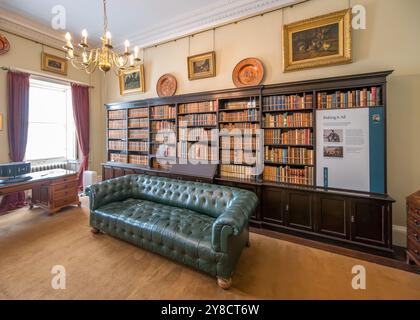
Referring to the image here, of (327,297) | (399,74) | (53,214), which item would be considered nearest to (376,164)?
(399,74)

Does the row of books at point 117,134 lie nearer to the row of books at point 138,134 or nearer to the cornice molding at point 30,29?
the row of books at point 138,134

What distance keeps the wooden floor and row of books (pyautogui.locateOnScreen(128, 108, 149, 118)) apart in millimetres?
2795

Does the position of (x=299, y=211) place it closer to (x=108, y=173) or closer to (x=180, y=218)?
(x=180, y=218)

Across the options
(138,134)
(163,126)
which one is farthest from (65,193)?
(163,126)

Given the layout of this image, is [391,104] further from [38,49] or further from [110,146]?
[38,49]

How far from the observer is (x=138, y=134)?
4.80 meters

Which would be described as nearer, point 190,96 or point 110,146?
point 190,96

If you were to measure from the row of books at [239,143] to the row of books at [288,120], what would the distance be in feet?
1.10

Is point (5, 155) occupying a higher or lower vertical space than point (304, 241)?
higher

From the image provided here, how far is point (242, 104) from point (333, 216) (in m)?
2.20

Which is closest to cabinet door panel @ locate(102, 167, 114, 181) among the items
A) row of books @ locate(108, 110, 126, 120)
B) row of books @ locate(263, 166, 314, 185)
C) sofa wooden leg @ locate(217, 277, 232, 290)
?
row of books @ locate(108, 110, 126, 120)

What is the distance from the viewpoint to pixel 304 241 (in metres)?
2.84
